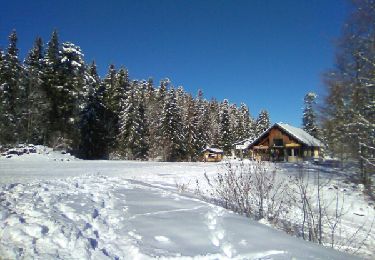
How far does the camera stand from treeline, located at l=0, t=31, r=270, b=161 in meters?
33.0

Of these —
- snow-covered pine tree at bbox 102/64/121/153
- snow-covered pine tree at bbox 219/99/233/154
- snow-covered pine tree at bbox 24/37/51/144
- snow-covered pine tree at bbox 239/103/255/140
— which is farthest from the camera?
snow-covered pine tree at bbox 239/103/255/140

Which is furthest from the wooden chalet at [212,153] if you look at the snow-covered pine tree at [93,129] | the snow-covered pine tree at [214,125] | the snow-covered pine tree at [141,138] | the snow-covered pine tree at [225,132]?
the snow-covered pine tree at [93,129]

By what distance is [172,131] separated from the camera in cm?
5228

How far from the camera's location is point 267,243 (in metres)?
4.57

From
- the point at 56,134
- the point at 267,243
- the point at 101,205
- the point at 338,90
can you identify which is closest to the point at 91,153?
the point at 56,134

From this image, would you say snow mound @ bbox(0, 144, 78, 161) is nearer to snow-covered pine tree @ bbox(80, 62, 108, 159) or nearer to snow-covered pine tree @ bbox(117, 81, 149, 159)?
snow-covered pine tree @ bbox(80, 62, 108, 159)

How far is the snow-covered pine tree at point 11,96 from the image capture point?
28.9 metres

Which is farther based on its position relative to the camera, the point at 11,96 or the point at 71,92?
the point at 71,92

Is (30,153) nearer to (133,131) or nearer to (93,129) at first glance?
(93,129)

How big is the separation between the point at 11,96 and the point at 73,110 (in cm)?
588

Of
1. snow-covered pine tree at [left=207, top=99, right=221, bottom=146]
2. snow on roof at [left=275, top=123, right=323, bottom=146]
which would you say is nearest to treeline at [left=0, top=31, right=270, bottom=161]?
snow-covered pine tree at [left=207, top=99, right=221, bottom=146]

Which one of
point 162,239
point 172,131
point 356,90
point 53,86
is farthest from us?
point 172,131

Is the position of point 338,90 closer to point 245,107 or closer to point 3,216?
point 3,216

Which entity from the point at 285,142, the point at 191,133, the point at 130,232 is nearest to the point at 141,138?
the point at 191,133
